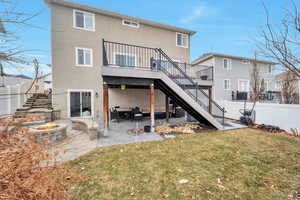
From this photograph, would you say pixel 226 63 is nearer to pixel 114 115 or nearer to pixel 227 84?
pixel 227 84

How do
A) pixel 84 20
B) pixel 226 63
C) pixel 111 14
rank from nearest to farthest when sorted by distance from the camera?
pixel 84 20 < pixel 111 14 < pixel 226 63

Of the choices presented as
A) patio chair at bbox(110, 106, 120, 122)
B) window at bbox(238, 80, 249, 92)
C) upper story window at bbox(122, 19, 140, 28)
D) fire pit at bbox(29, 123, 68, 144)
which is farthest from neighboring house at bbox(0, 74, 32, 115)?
window at bbox(238, 80, 249, 92)

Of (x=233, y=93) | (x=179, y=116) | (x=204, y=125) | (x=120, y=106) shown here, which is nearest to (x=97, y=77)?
(x=120, y=106)

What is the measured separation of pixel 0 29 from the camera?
1.84 meters

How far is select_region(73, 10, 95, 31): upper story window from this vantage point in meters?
9.66

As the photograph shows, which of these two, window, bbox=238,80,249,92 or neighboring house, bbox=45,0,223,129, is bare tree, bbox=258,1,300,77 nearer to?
neighboring house, bbox=45,0,223,129

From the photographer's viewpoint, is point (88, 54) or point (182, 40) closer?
point (88, 54)

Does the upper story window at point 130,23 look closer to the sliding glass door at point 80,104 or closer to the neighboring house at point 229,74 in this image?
the sliding glass door at point 80,104

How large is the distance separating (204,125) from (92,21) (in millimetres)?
11301

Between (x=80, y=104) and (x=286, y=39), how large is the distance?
1105 cm

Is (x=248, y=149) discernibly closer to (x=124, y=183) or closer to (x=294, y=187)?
(x=294, y=187)

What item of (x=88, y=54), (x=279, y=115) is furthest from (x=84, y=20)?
(x=279, y=115)

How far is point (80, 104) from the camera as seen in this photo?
393 inches

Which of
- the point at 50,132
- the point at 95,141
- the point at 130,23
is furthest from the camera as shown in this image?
the point at 130,23
